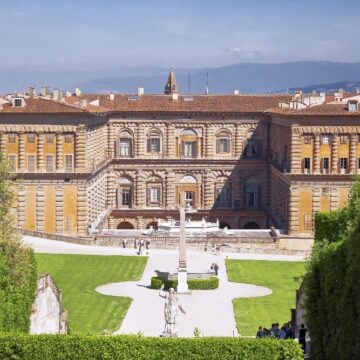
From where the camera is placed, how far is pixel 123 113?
325 ft

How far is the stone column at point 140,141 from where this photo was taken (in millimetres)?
99812

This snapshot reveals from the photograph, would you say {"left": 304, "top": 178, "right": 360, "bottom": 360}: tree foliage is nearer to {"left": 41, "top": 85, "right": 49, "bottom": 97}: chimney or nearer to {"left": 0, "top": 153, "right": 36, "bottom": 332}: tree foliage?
{"left": 0, "top": 153, "right": 36, "bottom": 332}: tree foliage

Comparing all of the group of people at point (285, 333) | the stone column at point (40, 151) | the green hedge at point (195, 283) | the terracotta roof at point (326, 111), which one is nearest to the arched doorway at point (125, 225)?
the stone column at point (40, 151)

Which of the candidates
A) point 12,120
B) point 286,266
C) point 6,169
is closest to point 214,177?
point 12,120

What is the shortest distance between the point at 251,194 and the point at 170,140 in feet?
31.2

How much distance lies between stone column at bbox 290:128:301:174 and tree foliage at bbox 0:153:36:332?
42977 mm

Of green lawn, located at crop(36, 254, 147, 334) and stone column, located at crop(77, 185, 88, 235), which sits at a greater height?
stone column, located at crop(77, 185, 88, 235)

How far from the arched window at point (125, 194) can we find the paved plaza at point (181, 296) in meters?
21.8

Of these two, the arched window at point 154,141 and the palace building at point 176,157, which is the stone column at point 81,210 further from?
the arched window at point 154,141

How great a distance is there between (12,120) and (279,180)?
24.7 metres

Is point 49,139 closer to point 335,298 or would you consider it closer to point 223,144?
point 223,144

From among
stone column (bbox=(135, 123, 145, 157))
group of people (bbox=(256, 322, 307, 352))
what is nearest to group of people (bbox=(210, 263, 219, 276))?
group of people (bbox=(256, 322, 307, 352))

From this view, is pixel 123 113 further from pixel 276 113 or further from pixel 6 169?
pixel 6 169

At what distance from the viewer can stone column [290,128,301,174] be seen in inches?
3290
